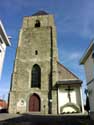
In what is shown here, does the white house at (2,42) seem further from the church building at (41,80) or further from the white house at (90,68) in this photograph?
the church building at (41,80)

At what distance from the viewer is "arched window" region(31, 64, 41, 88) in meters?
27.9

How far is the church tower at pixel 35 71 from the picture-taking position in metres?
26.2

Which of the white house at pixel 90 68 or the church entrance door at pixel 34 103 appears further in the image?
the church entrance door at pixel 34 103

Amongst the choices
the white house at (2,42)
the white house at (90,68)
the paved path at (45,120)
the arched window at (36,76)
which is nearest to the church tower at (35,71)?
the arched window at (36,76)

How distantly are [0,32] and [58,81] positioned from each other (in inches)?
656

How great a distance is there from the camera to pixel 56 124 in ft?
41.0

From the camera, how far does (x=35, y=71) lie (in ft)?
94.8

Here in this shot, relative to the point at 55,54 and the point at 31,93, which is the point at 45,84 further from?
the point at 55,54

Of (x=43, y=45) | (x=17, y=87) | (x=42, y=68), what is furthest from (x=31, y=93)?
(x=43, y=45)

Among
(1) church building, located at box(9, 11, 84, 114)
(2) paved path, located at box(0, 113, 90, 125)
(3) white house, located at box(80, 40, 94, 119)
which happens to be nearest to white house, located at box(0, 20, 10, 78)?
(2) paved path, located at box(0, 113, 90, 125)

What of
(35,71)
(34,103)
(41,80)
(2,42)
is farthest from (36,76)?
(2,42)

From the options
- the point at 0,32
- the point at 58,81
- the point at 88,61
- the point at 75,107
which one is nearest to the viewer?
the point at 0,32

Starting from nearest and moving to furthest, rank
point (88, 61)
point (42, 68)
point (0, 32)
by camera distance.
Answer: point (0, 32) < point (88, 61) < point (42, 68)

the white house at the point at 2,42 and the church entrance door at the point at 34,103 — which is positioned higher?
the white house at the point at 2,42
